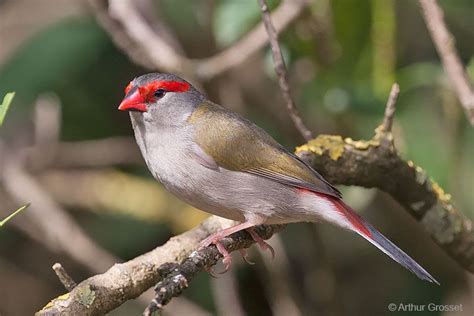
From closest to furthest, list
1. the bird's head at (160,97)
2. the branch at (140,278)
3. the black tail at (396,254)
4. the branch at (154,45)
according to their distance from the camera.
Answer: the branch at (140,278), the black tail at (396,254), the bird's head at (160,97), the branch at (154,45)

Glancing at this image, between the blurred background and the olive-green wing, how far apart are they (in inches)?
41.7

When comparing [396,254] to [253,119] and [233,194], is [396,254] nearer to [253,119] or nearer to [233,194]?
[233,194]

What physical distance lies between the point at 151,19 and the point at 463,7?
197 cm

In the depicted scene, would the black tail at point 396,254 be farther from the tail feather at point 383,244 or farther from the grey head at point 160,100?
the grey head at point 160,100

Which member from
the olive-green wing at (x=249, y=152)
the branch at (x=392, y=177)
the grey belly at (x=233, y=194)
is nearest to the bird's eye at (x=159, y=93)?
the olive-green wing at (x=249, y=152)

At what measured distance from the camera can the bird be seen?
3523 mm

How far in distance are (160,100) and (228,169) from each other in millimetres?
452

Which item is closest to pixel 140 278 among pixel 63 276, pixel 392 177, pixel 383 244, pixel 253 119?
pixel 63 276

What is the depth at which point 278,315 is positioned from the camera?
5.41m

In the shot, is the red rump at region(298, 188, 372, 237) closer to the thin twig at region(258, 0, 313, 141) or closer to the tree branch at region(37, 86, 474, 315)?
the tree branch at region(37, 86, 474, 315)

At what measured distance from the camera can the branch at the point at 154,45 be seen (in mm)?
4766

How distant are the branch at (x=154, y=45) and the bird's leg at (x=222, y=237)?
150 cm

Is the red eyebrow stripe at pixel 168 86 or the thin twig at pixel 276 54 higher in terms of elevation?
the thin twig at pixel 276 54

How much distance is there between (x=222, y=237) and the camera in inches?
132
